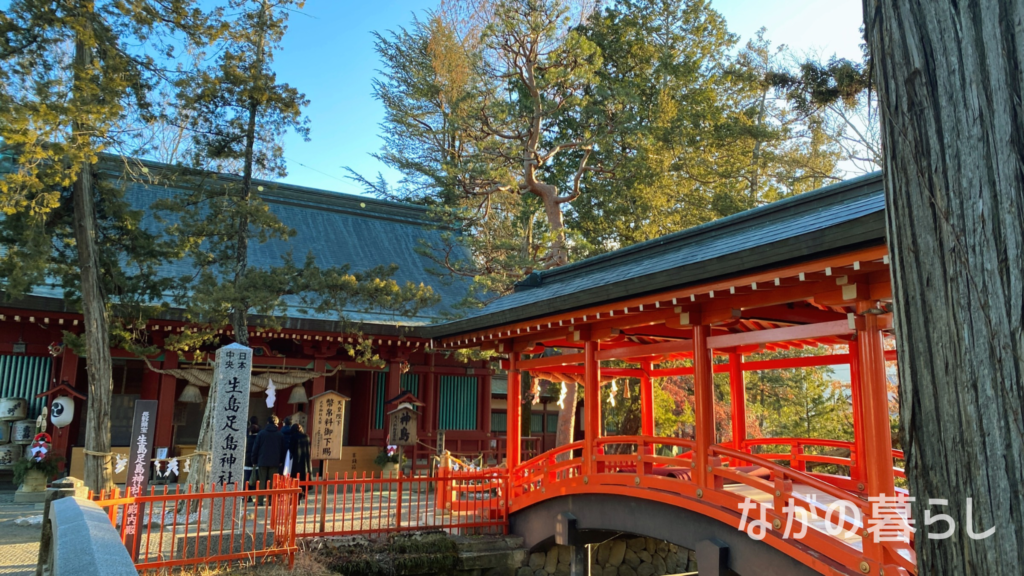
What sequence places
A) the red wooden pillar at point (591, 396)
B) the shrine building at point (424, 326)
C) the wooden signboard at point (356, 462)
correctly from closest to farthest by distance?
the shrine building at point (424, 326), the red wooden pillar at point (591, 396), the wooden signboard at point (356, 462)

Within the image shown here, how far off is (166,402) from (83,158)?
647cm

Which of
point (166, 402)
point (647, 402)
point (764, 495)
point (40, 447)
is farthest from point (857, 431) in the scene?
point (40, 447)

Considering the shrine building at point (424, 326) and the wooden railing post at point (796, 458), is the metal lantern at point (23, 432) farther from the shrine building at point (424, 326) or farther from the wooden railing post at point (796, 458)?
the wooden railing post at point (796, 458)

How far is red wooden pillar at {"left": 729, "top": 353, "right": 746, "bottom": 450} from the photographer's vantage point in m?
9.88

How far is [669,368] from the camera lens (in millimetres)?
10867

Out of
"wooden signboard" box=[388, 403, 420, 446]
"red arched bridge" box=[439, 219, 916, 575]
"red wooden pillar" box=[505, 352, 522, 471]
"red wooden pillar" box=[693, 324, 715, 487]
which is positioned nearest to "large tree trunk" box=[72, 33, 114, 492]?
"wooden signboard" box=[388, 403, 420, 446]

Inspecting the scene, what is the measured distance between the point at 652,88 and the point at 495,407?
378 inches

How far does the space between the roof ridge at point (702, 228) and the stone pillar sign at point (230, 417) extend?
5.17 metres

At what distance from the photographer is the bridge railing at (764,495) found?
5.45 meters

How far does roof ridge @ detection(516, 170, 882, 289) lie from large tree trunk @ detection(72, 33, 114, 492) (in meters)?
6.68

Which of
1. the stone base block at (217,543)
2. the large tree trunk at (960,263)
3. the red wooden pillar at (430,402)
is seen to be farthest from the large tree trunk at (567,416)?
the large tree trunk at (960,263)

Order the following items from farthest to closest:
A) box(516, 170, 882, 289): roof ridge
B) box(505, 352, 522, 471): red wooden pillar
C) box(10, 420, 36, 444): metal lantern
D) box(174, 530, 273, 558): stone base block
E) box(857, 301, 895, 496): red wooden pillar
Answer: box(10, 420, 36, 444): metal lantern → box(505, 352, 522, 471): red wooden pillar → box(516, 170, 882, 289): roof ridge → box(174, 530, 273, 558): stone base block → box(857, 301, 895, 496): red wooden pillar

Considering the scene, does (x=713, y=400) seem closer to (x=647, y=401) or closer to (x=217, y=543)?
(x=647, y=401)

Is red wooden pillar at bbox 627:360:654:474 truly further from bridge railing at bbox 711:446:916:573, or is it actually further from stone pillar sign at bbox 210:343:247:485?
stone pillar sign at bbox 210:343:247:485
